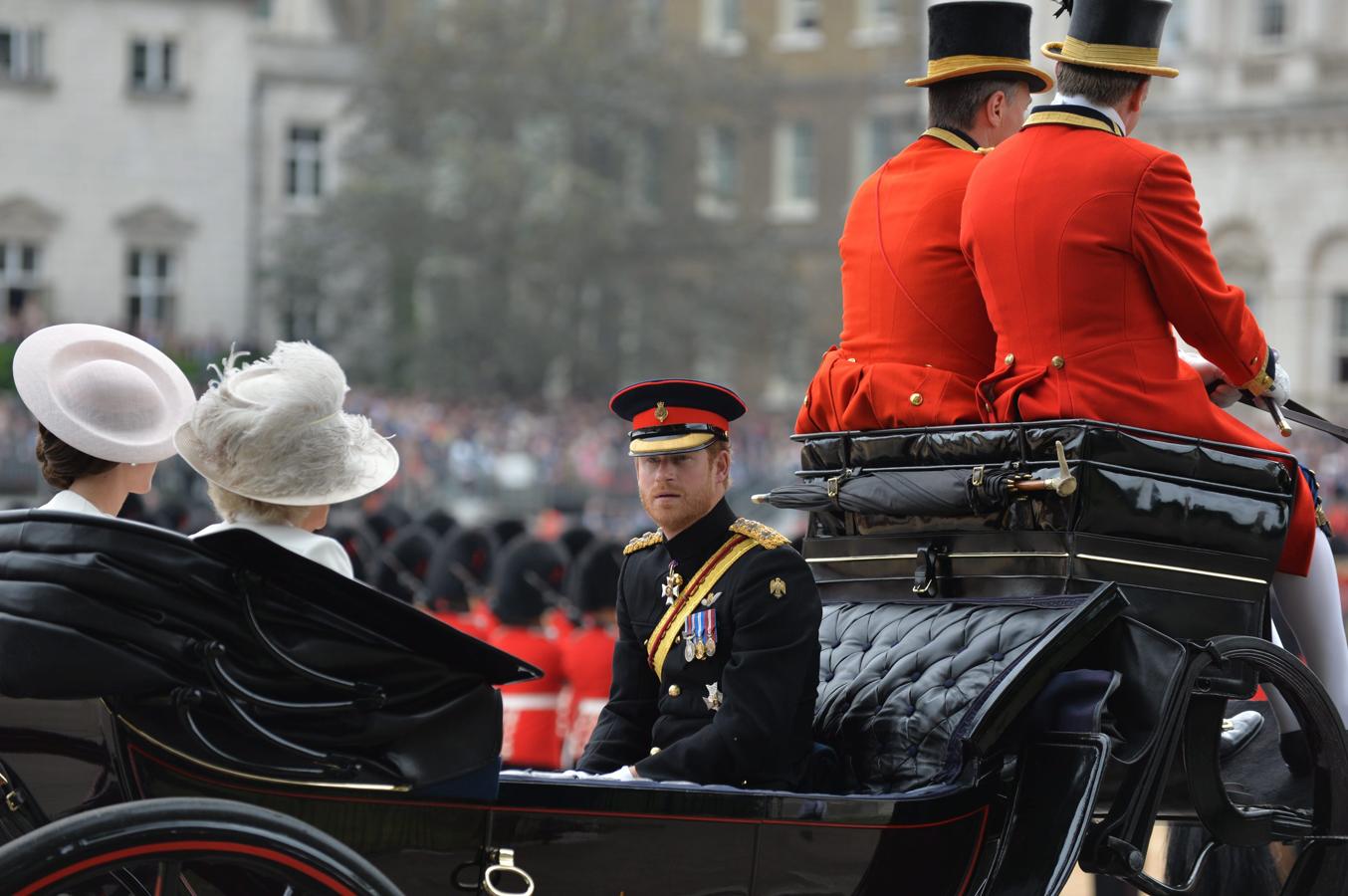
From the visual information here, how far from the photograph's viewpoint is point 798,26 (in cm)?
A: 4909

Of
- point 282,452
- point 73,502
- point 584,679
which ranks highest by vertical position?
point 282,452

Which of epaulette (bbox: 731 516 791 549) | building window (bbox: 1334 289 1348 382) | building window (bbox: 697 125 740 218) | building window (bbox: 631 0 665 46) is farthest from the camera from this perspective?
building window (bbox: 697 125 740 218)

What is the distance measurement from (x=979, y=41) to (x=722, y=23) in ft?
150

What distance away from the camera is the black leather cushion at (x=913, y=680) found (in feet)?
13.6

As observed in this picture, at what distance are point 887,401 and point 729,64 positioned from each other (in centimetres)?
3940

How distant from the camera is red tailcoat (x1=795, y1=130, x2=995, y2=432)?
15.1ft

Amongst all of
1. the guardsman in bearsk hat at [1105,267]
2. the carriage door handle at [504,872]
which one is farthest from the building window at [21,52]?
the carriage door handle at [504,872]

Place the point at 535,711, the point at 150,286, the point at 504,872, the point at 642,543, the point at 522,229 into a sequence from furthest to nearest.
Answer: the point at 150,286 < the point at 522,229 < the point at 535,711 < the point at 642,543 < the point at 504,872

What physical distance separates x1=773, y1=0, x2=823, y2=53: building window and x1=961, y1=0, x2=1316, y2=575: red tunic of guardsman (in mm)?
45030

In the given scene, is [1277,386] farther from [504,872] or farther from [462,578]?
[462,578]

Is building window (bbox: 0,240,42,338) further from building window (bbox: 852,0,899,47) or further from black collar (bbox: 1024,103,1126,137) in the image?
black collar (bbox: 1024,103,1126,137)

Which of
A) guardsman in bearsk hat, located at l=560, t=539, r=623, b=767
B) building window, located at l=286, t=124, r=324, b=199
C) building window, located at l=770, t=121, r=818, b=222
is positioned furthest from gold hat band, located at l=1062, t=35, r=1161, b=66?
building window, located at l=770, t=121, r=818, b=222

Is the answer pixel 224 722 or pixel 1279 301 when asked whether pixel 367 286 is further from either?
pixel 224 722

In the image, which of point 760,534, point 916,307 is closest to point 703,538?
point 760,534
